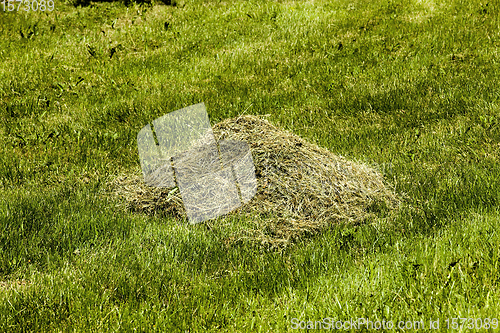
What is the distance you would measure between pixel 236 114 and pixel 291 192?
2.80 m

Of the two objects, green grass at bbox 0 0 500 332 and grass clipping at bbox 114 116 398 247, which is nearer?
green grass at bbox 0 0 500 332

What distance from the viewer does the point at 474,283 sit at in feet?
9.36

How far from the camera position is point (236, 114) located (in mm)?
6945

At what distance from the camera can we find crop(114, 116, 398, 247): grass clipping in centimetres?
419

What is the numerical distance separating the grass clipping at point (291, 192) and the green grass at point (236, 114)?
208 mm

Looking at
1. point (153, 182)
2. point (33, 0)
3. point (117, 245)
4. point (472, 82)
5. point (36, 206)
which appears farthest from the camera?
point (33, 0)

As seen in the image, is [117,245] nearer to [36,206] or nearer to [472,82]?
[36,206]

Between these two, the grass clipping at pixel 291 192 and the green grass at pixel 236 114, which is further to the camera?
the grass clipping at pixel 291 192

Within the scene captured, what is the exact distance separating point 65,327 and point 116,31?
8.45m

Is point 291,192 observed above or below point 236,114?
below

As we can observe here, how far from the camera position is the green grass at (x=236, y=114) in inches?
116

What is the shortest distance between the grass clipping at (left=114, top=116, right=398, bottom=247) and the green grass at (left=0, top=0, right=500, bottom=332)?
208 millimetres

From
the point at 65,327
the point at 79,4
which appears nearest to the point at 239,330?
the point at 65,327

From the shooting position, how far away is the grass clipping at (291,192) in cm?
419
